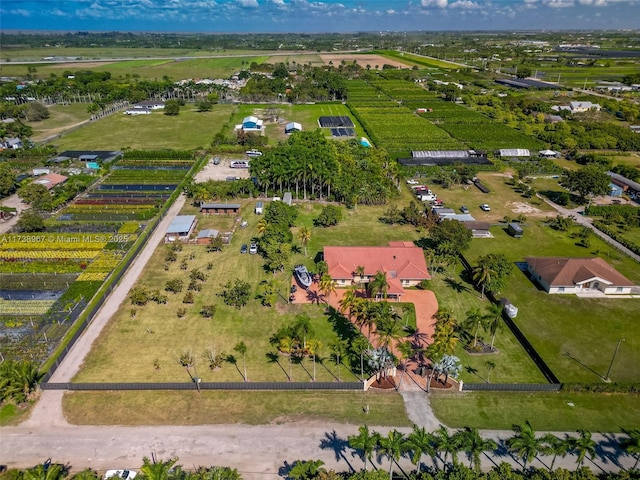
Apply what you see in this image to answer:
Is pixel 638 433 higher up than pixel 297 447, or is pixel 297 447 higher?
pixel 638 433

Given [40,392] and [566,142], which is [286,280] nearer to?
[40,392]

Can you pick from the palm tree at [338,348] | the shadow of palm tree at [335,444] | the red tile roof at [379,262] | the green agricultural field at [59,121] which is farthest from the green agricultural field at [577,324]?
the green agricultural field at [59,121]

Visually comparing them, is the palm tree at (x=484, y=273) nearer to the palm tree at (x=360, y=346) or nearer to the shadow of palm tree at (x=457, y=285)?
the shadow of palm tree at (x=457, y=285)

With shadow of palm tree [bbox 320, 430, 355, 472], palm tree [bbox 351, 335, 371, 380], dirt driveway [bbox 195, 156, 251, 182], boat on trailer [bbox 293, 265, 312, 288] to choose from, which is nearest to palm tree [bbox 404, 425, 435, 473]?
shadow of palm tree [bbox 320, 430, 355, 472]

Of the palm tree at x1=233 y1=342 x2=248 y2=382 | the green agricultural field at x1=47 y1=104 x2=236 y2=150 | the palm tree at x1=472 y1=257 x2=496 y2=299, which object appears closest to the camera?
the palm tree at x1=233 y1=342 x2=248 y2=382

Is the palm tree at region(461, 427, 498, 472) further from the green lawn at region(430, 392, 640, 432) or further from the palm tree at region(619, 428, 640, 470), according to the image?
the palm tree at region(619, 428, 640, 470)

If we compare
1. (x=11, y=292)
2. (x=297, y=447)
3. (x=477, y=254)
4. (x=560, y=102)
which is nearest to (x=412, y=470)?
(x=297, y=447)
